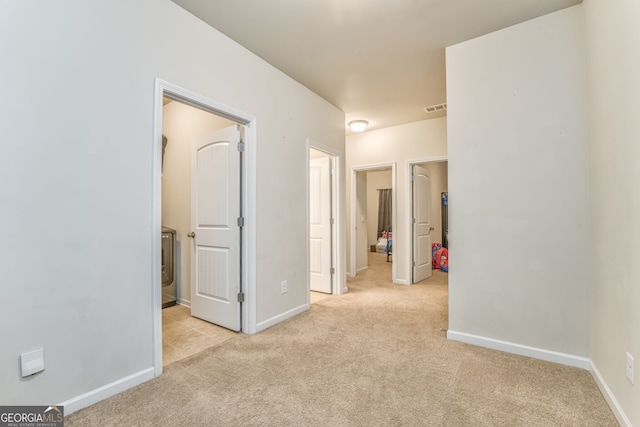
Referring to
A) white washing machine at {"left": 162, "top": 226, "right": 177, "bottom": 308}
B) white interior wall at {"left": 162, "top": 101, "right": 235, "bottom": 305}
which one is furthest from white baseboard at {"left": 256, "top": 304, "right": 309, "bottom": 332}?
white washing machine at {"left": 162, "top": 226, "right": 177, "bottom": 308}

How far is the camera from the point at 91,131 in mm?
1667

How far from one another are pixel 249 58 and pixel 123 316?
235 centimetres

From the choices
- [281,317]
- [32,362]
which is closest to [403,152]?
[281,317]

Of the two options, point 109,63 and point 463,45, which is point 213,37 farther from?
point 463,45

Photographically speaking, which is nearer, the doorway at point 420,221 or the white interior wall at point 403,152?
the white interior wall at point 403,152

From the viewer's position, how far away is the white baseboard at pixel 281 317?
278cm

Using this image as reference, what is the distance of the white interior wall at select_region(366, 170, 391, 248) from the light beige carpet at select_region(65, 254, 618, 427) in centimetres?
637

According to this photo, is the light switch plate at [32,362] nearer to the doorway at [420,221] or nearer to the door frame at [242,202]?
the door frame at [242,202]

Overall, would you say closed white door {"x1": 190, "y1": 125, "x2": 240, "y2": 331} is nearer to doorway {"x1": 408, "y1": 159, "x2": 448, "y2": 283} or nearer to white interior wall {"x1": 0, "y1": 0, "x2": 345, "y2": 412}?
white interior wall {"x1": 0, "y1": 0, "x2": 345, "y2": 412}

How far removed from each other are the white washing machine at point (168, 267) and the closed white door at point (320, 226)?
1771 millimetres

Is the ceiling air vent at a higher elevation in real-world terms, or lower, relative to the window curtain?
higher

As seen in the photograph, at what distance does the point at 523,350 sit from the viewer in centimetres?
228

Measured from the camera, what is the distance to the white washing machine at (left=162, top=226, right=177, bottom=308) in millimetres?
3559

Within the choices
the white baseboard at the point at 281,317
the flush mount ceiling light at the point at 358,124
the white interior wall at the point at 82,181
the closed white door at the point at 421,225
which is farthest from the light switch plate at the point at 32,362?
the closed white door at the point at 421,225
